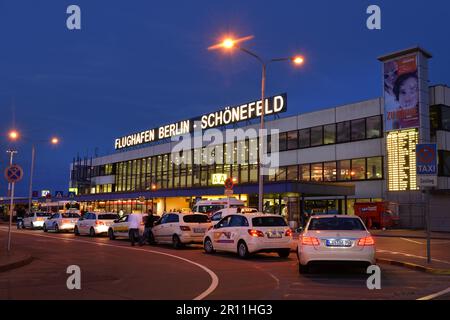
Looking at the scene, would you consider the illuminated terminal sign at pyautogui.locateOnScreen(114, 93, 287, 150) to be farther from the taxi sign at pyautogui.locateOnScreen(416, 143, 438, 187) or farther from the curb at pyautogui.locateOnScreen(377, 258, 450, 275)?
the taxi sign at pyautogui.locateOnScreen(416, 143, 438, 187)

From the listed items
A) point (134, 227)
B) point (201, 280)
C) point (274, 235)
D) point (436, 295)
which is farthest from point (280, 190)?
point (436, 295)

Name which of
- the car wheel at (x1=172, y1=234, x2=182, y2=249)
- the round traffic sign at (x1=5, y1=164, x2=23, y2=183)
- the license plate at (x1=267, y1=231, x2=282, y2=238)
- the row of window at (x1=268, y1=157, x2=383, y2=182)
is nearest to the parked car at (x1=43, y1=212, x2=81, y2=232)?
the car wheel at (x1=172, y1=234, x2=182, y2=249)

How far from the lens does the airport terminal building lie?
41969 mm

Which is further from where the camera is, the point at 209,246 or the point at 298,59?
the point at 298,59

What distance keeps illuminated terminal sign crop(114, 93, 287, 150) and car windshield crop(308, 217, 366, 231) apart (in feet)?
121

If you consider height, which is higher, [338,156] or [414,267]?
[338,156]

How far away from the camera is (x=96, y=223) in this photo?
108 ft

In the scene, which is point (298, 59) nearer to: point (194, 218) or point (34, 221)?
point (194, 218)

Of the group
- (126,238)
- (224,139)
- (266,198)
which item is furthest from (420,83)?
(126,238)

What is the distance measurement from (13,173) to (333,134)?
115ft

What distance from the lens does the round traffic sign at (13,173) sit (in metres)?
19.1

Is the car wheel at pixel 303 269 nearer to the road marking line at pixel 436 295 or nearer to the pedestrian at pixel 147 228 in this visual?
the road marking line at pixel 436 295

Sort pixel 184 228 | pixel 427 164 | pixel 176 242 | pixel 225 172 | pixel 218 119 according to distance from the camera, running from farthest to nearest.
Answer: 1. pixel 225 172
2. pixel 218 119
3. pixel 176 242
4. pixel 184 228
5. pixel 427 164
